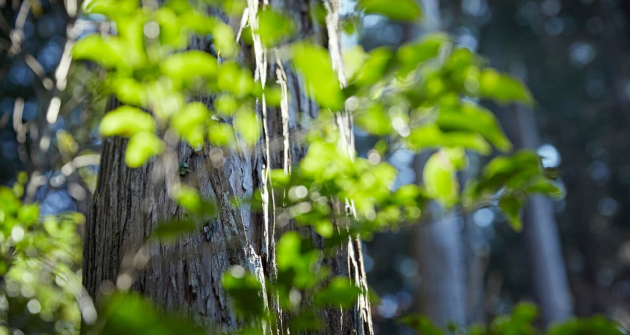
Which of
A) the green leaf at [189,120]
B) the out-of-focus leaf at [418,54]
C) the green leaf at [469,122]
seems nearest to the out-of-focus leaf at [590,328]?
the green leaf at [469,122]

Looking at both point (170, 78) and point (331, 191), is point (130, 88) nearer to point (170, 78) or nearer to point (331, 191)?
point (170, 78)

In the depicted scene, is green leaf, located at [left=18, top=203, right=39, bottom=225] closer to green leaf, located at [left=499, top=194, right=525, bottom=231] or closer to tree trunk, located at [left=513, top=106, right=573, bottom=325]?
green leaf, located at [left=499, top=194, right=525, bottom=231]

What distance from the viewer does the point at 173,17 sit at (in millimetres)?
524

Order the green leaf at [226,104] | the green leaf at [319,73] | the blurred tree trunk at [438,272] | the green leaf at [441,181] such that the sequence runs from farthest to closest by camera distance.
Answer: the blurred tree trunk at [438,272] → the green leaf at [441,181] → the green leaf at [226,104] → the green leaf at [319,73]

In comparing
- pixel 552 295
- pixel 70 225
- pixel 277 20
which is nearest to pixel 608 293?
pixel 552 295

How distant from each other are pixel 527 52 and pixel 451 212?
9.94 m


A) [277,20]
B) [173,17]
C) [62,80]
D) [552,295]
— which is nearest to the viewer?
[277,20]

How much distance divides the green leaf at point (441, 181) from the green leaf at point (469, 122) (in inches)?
4.3

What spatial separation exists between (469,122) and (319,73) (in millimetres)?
194

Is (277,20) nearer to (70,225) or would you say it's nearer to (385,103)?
(385,103)

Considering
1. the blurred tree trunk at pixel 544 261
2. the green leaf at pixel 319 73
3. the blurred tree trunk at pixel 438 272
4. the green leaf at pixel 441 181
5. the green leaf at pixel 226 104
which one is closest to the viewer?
the green leaf at pixel 319 73

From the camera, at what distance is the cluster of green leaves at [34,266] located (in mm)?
749

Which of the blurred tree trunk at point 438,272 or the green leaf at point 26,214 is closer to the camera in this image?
the green leaf at point 26,214

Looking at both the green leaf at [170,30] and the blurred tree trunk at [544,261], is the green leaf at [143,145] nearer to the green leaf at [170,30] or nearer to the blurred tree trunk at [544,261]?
the green leaf at [170,30]
